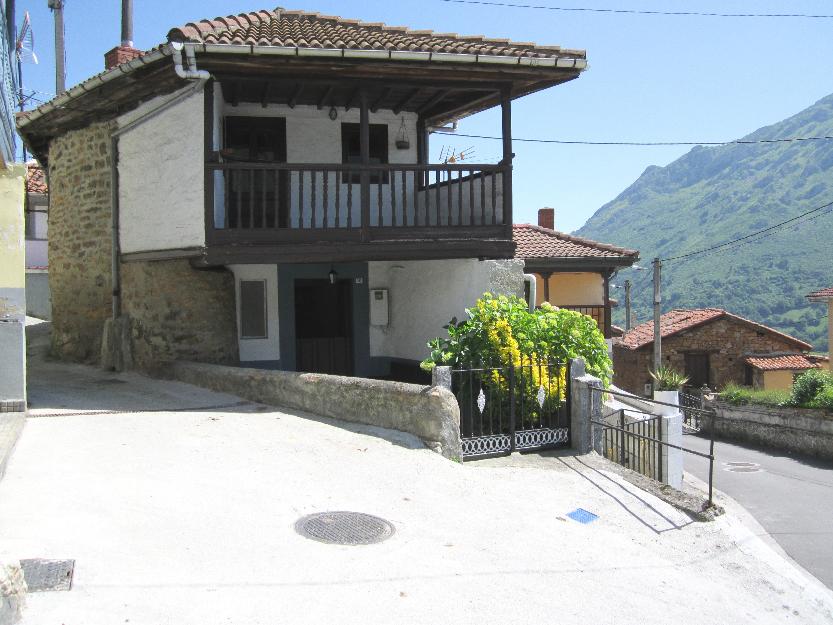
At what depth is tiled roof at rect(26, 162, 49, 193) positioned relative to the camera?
1877 cm

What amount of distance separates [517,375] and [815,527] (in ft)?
18.3

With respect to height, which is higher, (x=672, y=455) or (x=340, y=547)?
(x=340, y=547)

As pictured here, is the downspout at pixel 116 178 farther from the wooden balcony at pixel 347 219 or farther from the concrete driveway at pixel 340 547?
the concrete driveway at pixel 340 547

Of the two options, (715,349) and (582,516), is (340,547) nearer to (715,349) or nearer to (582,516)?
(582,516)

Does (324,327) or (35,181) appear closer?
(324,327)

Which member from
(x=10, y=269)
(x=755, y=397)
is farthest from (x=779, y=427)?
(x=10, y=269)

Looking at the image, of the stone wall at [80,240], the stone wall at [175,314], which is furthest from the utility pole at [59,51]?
the stone wall at [175,314]

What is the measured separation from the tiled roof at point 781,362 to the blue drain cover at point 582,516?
24.9 metres

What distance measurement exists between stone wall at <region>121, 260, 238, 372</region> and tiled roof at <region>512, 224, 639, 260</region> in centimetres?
963

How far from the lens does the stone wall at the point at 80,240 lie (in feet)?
38.1

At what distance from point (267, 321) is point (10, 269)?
492 cm

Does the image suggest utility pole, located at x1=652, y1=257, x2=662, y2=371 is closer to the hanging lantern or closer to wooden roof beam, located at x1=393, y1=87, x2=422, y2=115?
the hanging lantern

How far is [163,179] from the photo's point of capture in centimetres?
1023

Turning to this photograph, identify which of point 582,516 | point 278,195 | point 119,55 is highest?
point 119,55
